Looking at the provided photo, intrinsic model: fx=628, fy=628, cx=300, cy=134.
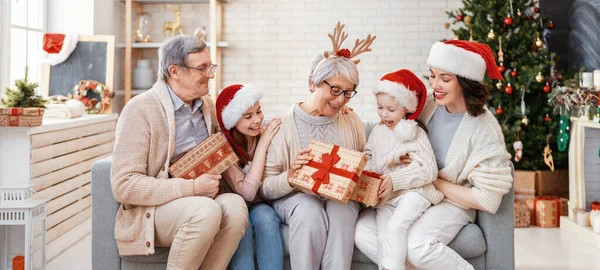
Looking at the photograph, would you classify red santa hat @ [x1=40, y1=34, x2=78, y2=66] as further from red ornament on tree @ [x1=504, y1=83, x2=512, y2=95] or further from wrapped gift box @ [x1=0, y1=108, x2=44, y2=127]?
red ornament on tree @ [x1=504, y1=83, x2=512, y2=95]

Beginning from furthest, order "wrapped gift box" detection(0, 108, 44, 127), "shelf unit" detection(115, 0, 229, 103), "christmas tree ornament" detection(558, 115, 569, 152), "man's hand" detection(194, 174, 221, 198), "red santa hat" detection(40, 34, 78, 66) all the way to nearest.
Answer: "shelf unit" detection(115, 0, 229, 103)
"red santa hat" detection(40, 34, 78, 66)
"christmas tree ornament" detection(558, 115, 569, 152)
"wrapped gift box" detection(0, 108, 44, 127)
"man's hand" detection(194, 174, 221, 198)

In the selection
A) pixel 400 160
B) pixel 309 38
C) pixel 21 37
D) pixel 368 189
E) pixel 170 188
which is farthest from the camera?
pixel 309 38

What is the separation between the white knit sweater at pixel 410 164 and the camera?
2684 mm

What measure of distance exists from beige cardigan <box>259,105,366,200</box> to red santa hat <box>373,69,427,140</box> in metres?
0.25

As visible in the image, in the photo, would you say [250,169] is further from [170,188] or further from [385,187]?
[385,187]

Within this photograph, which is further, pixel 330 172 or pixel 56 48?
pixel 56 48

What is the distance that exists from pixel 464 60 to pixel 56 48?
11.3 feet

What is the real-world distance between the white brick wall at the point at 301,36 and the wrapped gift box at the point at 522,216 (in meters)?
1.79

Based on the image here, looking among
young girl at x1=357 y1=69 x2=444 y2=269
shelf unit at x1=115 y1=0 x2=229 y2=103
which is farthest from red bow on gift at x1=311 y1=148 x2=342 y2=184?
shelf unit at x1=115 y1=0 x2=229 y2=103

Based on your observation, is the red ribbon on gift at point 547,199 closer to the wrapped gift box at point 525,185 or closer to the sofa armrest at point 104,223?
the wrapped gift box at point 525,185

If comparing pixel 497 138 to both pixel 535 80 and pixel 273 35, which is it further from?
pixel 273 35

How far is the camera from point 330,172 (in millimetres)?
2617

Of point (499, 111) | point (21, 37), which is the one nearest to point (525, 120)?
point (499, 111)

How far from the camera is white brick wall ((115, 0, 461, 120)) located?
238 inches
